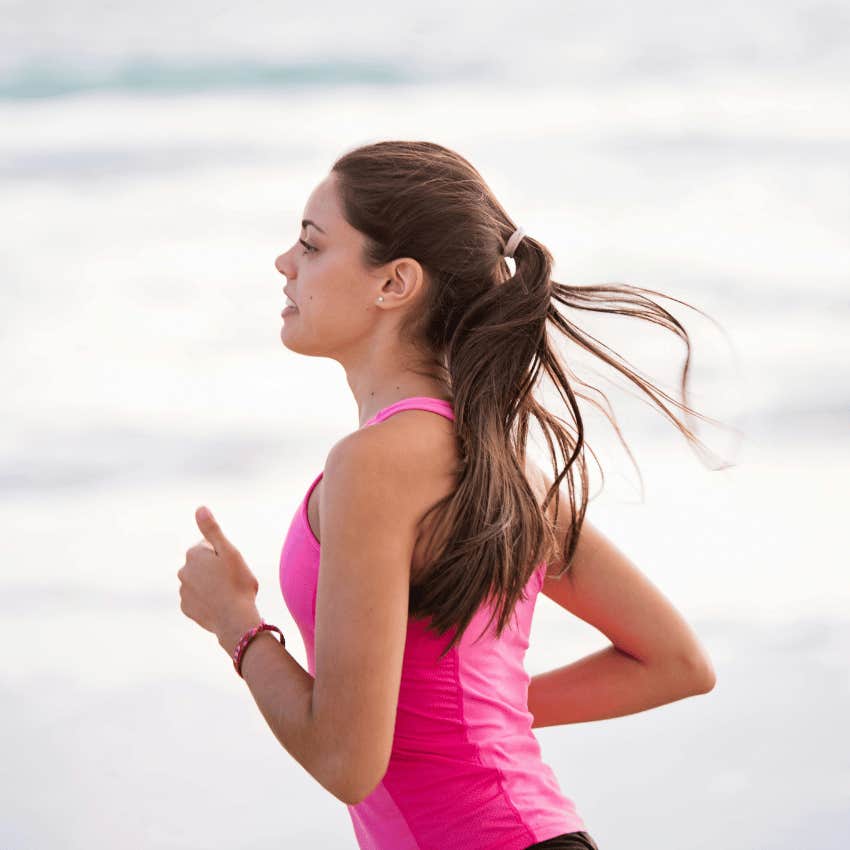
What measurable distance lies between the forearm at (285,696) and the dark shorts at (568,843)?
1.11 ft

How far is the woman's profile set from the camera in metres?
1.99

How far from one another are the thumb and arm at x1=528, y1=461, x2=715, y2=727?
0.53m

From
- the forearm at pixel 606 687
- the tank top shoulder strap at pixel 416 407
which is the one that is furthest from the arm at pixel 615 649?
the tank top shoulder strap at pixel 416 407

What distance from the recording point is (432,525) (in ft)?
6.84

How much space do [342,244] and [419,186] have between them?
0.16 metres

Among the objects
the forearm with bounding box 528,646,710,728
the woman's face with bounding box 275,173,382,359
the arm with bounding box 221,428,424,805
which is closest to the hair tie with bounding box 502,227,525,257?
the woman's face with bounding box 275,173,382,359

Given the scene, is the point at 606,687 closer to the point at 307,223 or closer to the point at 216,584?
the point at 216,584

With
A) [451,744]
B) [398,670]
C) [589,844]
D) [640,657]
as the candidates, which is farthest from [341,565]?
[640,657]

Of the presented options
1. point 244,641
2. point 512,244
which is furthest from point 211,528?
point 512,244

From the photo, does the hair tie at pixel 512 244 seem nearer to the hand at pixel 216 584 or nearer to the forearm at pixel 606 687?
the hand at pixel 216 584

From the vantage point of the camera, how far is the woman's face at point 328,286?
2.32 meters

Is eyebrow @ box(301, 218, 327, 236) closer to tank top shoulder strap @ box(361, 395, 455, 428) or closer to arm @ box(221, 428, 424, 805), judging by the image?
tank top shoulder strap @ box(361, 395, 455, 428)

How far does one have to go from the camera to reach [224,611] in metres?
2.17

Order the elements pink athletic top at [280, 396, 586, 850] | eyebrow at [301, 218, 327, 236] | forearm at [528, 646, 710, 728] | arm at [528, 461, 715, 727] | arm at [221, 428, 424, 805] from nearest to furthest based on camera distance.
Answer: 1. arm at [221, 428, 424, 805]
2. pink athletic top at [280, 396, 586, 850]
3. eyebrow at [301, 218, 327, 236]
4. arm at [528, 461, 715, 727]
5. forearm at [528, 646, 710, 728]
